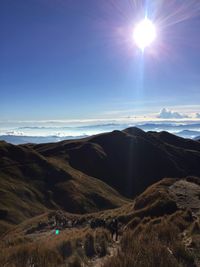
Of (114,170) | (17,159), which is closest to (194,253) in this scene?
(17,159)

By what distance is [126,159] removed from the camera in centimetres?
13738

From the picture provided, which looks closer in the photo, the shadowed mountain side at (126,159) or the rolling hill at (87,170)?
the rolling hill at (87,170)

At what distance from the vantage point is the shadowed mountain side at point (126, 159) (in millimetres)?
122625

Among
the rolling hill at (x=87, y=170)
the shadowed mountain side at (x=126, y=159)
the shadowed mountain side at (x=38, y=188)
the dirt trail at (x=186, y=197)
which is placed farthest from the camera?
the shadowed mountain side at (x=126, y=159)

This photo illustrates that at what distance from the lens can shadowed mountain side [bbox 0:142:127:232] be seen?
67438mm

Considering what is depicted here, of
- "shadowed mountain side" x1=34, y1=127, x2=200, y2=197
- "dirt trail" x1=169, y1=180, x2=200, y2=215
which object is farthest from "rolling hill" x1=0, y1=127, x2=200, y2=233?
"dirt trail" x1=169, y1=180, x2=200, y2=215

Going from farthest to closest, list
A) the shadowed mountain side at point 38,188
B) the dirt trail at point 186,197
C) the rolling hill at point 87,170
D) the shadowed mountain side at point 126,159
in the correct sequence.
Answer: the shadowed mountain side at point 126,159, the rolling hill at point 87,170, the shadowed mountain side at point 38,188, the dirt trail at point 186,197

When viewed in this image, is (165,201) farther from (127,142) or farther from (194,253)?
(127,142)

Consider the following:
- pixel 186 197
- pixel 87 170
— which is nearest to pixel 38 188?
pixel 87 170

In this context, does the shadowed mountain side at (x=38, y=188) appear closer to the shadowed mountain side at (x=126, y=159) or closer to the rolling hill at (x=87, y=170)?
the rolling hill at (x=87, y=170)

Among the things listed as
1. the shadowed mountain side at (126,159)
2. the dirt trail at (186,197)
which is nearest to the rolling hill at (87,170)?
the shadowed mountain side at (126,159)

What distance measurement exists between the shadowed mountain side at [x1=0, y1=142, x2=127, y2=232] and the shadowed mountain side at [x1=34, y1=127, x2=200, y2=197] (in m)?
18.6

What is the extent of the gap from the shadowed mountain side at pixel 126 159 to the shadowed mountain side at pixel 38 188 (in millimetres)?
18638

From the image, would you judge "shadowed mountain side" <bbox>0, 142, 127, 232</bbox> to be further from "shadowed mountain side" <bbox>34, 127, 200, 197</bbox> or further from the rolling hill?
"shadowed mountain side" <bbox>34, 127, 200, 197</bbox>
